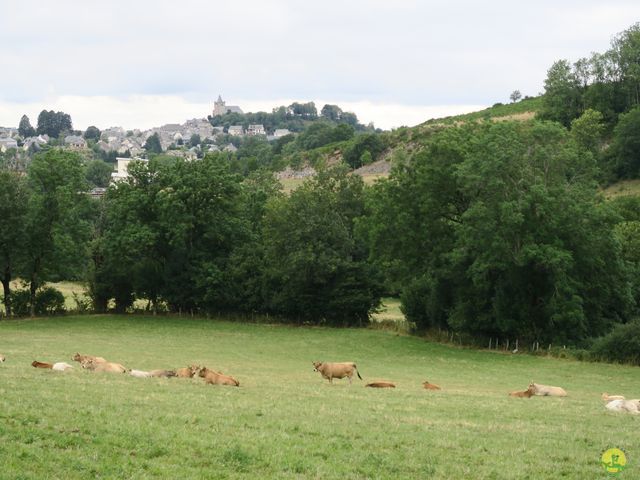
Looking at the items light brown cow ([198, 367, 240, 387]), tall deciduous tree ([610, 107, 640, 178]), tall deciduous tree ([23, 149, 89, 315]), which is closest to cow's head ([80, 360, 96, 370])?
light brown cow ([198, 367, 240, 387])

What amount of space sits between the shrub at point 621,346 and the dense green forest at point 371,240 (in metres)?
0.10

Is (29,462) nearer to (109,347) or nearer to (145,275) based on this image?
(109,347)

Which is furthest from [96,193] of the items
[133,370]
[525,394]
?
[525,394]

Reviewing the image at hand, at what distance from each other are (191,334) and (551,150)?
86.5 ft

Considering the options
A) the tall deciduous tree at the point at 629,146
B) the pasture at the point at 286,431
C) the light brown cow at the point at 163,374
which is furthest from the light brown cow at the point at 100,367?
the tall deciduous tree at the point at 629,146

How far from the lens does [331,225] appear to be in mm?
61719

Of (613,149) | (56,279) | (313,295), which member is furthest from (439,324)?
(613,149)

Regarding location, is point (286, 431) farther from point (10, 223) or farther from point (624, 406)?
point (10, 223)

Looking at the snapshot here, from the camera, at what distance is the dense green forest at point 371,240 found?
46.7 metres

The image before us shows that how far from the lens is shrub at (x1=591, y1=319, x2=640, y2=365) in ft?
135

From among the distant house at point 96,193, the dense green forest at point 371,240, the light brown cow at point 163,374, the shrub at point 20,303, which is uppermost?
the distant house at point 96,193

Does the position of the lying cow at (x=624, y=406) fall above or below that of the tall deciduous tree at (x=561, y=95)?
below

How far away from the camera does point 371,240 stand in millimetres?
53219

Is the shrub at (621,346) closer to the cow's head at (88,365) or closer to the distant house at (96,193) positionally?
the cow's head at (88,365)
